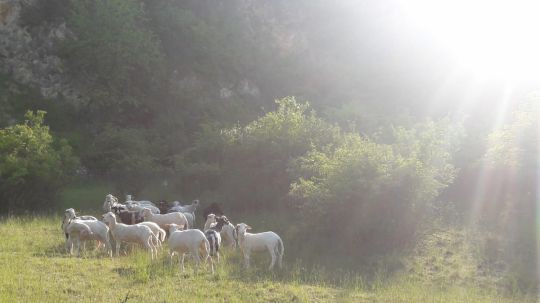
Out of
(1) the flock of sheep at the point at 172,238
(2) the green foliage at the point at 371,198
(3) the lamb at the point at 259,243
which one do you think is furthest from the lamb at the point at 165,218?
(2) the green foliage at the point at 371,198

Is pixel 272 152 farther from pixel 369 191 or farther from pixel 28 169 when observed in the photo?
pixel 28 169

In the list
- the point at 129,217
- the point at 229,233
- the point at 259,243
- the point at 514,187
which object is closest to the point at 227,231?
the point at 229,233

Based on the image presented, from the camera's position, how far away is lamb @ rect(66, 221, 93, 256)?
14852 mm

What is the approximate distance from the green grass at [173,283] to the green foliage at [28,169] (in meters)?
8.79

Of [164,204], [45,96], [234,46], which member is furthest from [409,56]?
[164,204]

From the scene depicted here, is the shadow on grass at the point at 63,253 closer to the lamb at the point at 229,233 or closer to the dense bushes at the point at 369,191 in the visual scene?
the lamb at the point at 229,233

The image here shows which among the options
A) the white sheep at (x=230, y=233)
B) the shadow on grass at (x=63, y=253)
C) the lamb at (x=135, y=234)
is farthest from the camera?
the white sheep at (x=230, y=233)

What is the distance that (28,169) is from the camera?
2414 centimetres

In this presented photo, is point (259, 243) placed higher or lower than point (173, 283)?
higher

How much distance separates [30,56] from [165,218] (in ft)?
113

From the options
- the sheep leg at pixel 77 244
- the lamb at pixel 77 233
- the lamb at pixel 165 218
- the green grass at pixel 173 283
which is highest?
the lamb at pixel 165 218

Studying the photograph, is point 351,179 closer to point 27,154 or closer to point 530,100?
point 530,100

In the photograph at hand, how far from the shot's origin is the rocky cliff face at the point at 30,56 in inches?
1807

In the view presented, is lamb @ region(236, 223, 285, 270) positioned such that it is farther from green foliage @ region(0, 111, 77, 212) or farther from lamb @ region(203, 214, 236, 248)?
green foliage @ region(0, 111, 77, 212)
